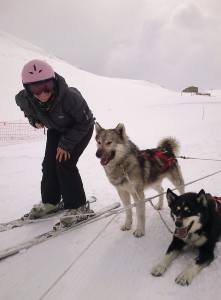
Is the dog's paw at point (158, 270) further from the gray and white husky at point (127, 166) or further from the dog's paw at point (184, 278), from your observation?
the gray and white husky at point (127, 166)

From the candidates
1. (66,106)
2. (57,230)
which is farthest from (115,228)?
(66,106)

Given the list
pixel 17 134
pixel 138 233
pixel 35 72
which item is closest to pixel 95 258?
pixel 138 233

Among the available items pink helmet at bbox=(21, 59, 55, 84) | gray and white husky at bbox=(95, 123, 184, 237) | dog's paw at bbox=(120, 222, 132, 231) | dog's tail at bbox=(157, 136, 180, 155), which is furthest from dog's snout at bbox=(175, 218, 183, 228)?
pink helmet at bbox=(21, 59, 55, 84)

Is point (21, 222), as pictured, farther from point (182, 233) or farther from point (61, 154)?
point (182, 233)

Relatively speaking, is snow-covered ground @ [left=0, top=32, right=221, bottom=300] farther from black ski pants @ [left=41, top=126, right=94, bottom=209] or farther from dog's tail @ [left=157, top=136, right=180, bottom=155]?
dog's tail @ [left=157, top=136, right=180, bottom=155]

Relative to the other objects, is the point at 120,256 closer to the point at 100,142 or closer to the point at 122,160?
the point at 122,160

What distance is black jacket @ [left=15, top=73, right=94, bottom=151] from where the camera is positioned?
8.77 ft

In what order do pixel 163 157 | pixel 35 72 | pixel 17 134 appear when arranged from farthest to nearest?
pixel 17 134
pixel 163 157
pixel 35 72

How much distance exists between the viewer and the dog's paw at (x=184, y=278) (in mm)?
1979

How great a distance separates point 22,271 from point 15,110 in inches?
463

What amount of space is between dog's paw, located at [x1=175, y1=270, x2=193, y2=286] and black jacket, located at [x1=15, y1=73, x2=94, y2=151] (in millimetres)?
1511

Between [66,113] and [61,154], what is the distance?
42 centimetres

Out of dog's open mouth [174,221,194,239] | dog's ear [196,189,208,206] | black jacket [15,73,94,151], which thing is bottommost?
dog's open mouth [174,221,194,239]

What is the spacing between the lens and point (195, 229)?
7.40ft
